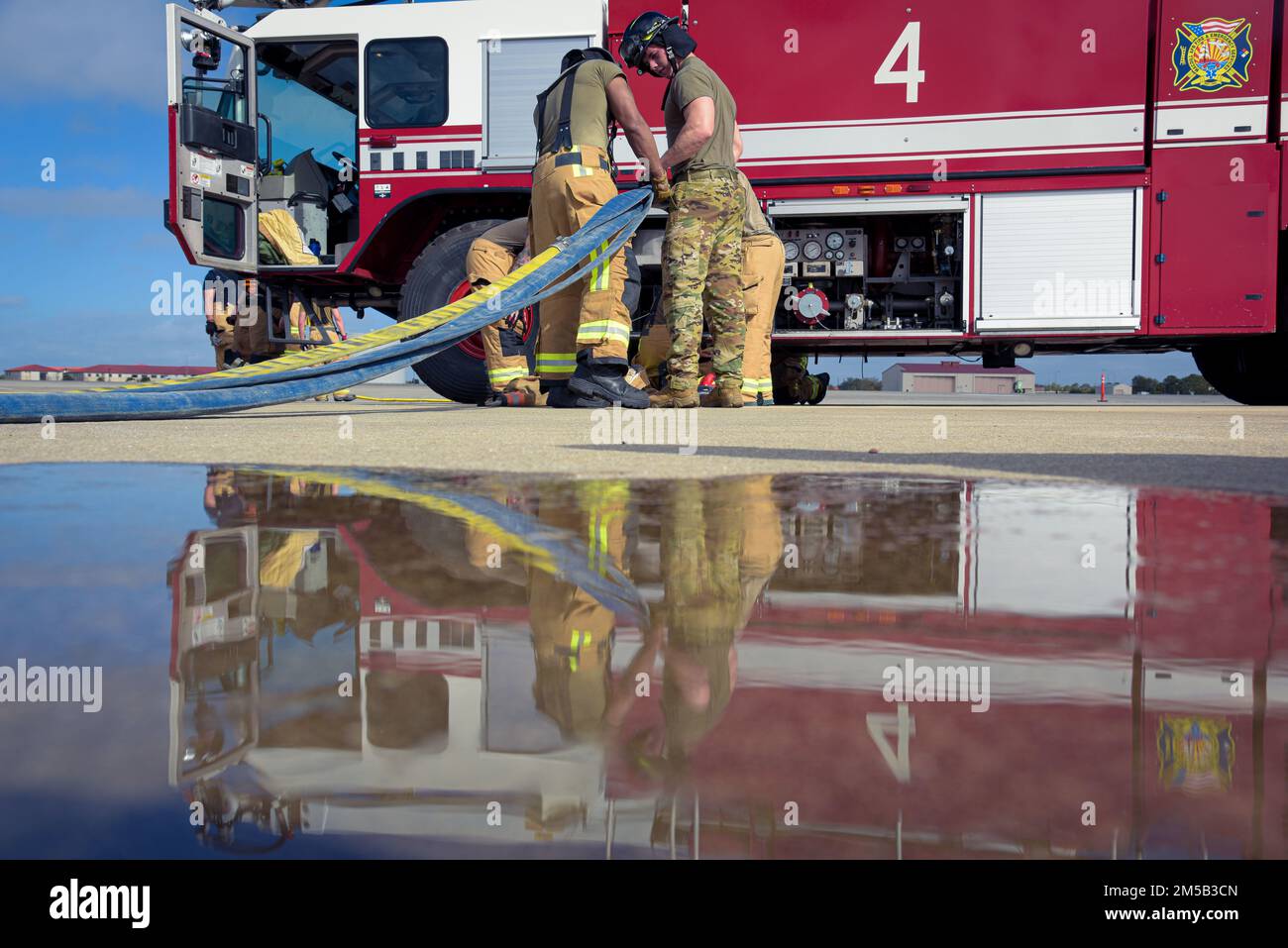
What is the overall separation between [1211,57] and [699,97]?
12.0 ft

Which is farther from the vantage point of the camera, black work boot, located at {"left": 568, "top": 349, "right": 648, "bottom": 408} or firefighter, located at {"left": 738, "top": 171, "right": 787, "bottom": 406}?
firefighter, located at {"left": 738, "top": 171, "right": 787, "bottom": 406}

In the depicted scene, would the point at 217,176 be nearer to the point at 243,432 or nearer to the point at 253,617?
the point at 243,432

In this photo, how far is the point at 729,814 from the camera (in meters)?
0.52

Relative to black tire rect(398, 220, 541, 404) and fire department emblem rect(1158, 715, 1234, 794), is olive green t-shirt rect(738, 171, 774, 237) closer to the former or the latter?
black tire rect(398, 220, 541, 404)

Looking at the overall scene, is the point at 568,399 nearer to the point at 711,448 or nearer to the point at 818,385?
the point at 711,448

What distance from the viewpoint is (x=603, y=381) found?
17.5ft

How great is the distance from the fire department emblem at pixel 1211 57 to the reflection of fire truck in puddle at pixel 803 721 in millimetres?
6540

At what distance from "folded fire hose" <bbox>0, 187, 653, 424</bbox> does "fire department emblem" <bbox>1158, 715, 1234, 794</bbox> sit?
3932 millimetres

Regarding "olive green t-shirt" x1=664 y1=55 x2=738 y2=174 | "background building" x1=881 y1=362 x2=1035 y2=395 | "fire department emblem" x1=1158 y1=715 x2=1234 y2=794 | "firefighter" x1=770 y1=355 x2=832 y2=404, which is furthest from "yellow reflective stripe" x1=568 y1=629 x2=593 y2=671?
"background building" x1=881 y1=362 x2=1035 y2=395

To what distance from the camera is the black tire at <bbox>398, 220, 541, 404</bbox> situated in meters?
6.57

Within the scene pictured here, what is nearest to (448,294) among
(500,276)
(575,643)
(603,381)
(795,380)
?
(500,276)

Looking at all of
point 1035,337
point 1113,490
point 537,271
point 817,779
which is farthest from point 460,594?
point 1035,337

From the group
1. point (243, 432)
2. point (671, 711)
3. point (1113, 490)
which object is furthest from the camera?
point (243, 432)
